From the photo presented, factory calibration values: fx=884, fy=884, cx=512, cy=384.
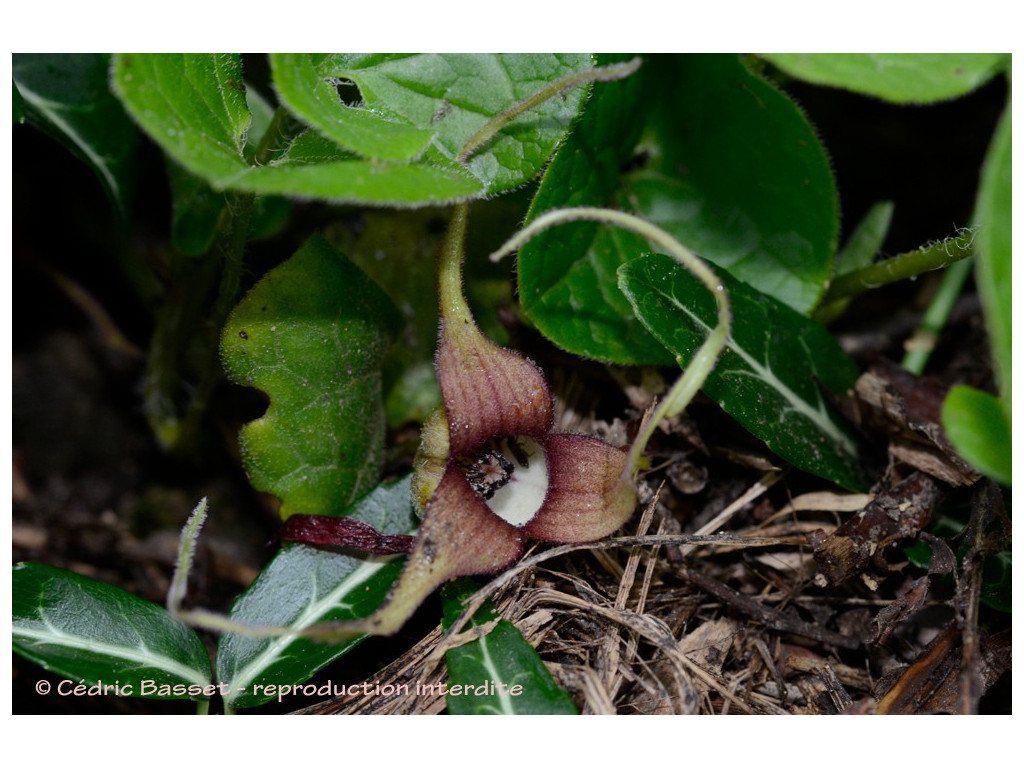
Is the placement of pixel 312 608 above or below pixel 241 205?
below

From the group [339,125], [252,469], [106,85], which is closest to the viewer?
[339,125]

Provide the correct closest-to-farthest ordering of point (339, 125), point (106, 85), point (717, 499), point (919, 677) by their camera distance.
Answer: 1. point (339, 125)
2. point (919, 677)
3. point (717, 499)
4. point (106, 85)

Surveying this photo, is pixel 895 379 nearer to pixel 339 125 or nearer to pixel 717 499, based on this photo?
pixel 717 499

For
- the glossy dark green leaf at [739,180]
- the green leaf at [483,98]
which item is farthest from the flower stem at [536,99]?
the glossy dark green leaf at [739,180]

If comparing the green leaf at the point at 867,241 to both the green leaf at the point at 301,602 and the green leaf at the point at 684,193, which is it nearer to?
the green leaf at the point at 684,193

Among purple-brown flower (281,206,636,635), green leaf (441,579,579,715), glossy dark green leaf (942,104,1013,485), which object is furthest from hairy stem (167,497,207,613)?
glossy dark green leaf (942,104,1013,485)
